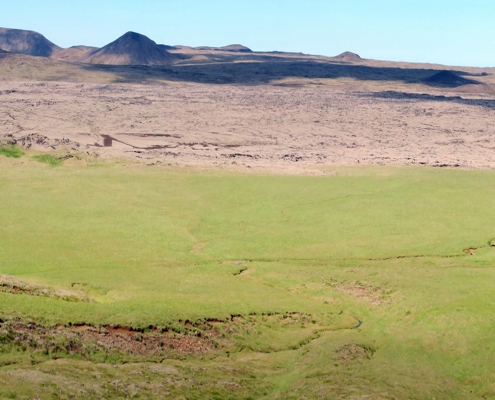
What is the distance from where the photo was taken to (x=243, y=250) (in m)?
24.1

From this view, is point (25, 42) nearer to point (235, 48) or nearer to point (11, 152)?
point (235, 48)

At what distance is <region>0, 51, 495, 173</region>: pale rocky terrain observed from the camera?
38938 millimetres

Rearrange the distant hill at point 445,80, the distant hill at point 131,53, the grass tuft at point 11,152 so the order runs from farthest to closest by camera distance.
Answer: the distant hill at point 131,53 < the distant hill at point 445,80 < the grass tuft at point 11,152

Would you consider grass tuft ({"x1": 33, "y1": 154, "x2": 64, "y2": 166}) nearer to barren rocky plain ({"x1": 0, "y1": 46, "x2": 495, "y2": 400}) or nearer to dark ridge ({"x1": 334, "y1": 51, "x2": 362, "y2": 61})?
barren rocky plain ({"x1": 0, "y1": 46, "x2": 495, "y2": 400})

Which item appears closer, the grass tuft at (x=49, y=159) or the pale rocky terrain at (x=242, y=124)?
the grass tuft at (x=49, y=159)

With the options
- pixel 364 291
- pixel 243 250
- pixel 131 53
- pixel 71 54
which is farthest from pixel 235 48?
pixel 364 291

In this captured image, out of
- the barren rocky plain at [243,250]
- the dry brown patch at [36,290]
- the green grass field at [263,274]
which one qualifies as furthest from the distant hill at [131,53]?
the dry brown patch at [36,290]

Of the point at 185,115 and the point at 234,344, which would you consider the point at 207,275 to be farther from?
the point at 185,115

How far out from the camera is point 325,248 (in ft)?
79.7

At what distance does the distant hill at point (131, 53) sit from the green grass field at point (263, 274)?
82252 millimetres

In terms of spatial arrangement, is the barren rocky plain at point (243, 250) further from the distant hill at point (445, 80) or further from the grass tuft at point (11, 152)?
the distant hill at point (445, 80)

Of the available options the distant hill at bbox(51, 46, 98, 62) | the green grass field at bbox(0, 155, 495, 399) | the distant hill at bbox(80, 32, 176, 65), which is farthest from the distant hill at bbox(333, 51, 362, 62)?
the green grass field at bbox(0, 155, 495, 399)

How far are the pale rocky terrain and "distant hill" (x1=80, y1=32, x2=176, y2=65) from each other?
4880 cm

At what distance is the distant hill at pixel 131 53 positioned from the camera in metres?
115
